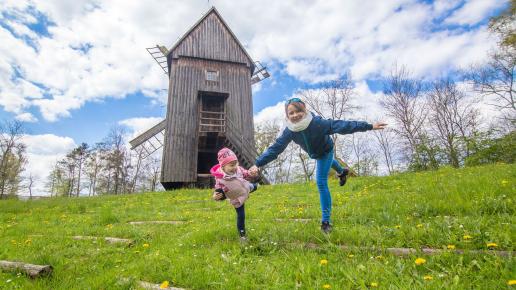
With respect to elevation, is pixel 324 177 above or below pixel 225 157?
below

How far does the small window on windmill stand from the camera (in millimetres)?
22609

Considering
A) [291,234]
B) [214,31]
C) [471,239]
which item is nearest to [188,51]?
[214,31]

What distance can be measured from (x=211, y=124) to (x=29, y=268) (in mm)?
17611

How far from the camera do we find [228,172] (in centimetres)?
461

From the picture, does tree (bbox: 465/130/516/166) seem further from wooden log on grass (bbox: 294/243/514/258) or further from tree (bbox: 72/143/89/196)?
tree (bbox: 72/143/89/196)

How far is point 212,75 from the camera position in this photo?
22.7 m

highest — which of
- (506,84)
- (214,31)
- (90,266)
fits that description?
(214,31)

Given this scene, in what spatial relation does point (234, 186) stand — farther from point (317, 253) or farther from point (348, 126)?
point (348, 126)

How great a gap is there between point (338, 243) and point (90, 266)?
345cm

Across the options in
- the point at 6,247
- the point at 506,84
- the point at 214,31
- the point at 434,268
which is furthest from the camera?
the point at 214,31

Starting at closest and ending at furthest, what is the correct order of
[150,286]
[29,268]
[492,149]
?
[150,286]
[29,268]
[492,149]

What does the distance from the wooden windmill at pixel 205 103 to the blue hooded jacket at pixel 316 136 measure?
16184 mm

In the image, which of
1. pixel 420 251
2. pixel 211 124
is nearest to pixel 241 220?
pixel 420 251

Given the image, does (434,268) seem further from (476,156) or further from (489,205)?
(476,156)
